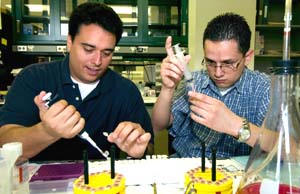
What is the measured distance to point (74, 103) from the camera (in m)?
1.37

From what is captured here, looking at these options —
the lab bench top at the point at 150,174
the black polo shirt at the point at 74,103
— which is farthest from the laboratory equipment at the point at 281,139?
the black polo shirt at the point at 74,103

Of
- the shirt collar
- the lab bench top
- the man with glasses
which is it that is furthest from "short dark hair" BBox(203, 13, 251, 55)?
the lab bench top

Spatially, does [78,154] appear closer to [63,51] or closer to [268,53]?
[63,51]

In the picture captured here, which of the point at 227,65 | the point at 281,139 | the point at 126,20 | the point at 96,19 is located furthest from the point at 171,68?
the point at 126,20

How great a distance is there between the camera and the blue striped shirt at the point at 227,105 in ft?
4.36

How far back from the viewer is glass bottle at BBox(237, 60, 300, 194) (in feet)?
1.92

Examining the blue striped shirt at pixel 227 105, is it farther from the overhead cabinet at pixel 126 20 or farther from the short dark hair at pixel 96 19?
the overhead cabinet at pixel 126 20

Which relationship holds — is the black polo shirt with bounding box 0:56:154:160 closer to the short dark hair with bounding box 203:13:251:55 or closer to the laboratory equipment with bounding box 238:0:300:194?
the short dark hair with bounding box 203:13:251:55

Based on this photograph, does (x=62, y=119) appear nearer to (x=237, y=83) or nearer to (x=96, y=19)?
(x=96, y=19)

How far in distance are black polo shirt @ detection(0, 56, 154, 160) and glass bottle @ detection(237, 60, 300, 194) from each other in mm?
813

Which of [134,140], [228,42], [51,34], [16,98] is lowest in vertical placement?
[134,140]

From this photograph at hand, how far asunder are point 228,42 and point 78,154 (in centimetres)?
83

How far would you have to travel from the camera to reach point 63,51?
11.1ft

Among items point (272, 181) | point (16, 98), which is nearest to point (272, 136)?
point (272, 181)
